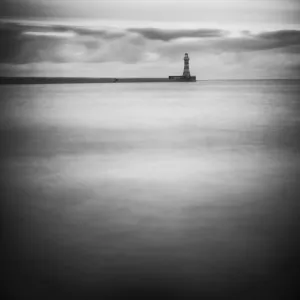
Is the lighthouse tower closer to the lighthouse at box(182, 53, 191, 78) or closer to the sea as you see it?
the lighthouse at box(182, 53, 191, 78)

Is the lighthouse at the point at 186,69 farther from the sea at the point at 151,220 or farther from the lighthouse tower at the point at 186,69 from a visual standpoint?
the sea at the point at 151,220

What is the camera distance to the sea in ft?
3.41

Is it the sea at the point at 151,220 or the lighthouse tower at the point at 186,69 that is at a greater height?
the lighthouse tower at the point at 186,69

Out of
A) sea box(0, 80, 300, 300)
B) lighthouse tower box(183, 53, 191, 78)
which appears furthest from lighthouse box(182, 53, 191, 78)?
sea box(0, 80, 300, 300)

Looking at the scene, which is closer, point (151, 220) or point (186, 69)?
point (151, 220)

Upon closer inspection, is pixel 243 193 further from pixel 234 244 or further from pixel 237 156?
pixel 237 156

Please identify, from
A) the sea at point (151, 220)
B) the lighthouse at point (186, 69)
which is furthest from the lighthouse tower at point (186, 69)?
the sea at point (151, 220)

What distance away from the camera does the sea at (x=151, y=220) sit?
1.04 metres

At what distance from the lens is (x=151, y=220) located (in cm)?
149

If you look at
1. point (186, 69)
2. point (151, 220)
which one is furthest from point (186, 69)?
point (151, 220)

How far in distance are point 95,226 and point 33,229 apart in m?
0.20

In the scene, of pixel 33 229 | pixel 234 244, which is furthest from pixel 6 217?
pixel 234 244

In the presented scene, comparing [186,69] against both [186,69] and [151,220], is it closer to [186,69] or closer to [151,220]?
[186,69]

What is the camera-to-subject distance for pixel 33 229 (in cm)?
139
